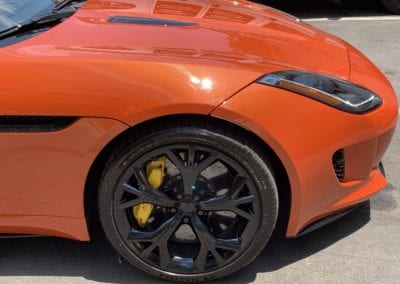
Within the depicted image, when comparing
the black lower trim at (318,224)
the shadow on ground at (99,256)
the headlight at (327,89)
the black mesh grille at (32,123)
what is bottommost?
the shadow on ground at (99,256)

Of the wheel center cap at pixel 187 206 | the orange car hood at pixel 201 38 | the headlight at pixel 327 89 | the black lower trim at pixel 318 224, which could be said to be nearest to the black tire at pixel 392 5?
the orange car hood at pixel 201 38

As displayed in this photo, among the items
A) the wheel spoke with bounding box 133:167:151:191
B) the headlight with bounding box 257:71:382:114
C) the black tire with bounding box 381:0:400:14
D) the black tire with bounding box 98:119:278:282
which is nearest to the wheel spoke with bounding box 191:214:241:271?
the black tire with bounding box 98:119:278:282

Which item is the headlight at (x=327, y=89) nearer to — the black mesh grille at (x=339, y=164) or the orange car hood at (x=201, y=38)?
the orange car hood at (x=201, y=38)

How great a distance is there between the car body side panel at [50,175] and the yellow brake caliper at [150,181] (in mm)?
231

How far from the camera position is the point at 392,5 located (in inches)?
319

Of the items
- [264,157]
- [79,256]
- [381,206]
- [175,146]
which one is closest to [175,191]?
[175,146]

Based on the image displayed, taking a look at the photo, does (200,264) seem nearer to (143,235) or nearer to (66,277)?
(143,235)

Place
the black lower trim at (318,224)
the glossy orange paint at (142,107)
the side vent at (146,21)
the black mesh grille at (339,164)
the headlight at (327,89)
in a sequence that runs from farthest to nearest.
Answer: the side vent at (146,21) < the black lower trim at (318,224) < the black mesh grille at (339,164) < the headlight at (327,89) < the glossy orange paint at (142,107)

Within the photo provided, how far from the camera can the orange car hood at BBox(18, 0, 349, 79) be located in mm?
2389

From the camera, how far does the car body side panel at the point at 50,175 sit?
7.42ft

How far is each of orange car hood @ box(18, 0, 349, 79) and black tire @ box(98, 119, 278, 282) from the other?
1.11 ft

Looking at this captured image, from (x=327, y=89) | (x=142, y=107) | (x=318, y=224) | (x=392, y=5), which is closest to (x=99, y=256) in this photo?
(x=142, y=107)

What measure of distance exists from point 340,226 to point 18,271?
171 cm

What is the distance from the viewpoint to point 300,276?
2629 millimetres
